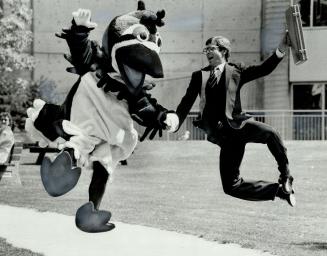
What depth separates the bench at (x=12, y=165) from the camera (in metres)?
15.2

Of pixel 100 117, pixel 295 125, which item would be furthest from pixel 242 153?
pixel 295 125

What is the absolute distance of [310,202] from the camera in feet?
44.5

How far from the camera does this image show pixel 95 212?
166 inches

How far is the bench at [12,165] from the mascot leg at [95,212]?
11.0m

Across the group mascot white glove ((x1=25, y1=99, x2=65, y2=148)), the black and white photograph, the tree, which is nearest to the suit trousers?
the black and white photograph

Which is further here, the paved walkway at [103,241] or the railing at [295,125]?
the railing at [295,125]

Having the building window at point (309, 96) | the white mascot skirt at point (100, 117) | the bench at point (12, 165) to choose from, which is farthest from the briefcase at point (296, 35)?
the building window at point (309, 96)

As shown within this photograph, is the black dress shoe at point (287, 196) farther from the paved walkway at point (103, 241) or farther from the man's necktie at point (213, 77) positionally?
the paved walkway at point (103, 241)

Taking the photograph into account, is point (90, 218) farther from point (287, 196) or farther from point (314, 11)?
point (314, 11)

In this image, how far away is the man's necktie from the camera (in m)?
3.86

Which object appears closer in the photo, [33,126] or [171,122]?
[171,122]

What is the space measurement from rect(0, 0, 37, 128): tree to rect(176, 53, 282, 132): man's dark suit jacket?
18222 mm

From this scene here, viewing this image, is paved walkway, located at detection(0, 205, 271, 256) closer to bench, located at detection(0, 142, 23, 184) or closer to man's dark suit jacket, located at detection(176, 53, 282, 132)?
bench, located at detection(0, 142, 23, 184)

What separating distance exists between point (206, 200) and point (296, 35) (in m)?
10.7
